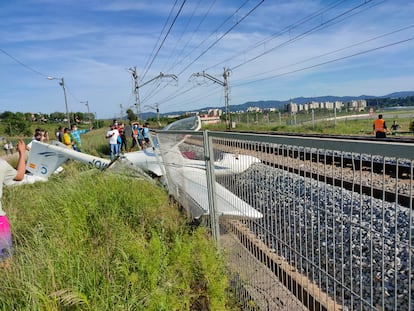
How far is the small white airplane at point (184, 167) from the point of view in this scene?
3.25m

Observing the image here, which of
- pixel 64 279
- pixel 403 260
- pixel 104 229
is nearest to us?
pixel 403 260

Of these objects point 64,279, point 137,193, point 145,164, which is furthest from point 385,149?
point 145,164

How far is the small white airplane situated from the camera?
128 inches

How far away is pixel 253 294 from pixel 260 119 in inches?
1686

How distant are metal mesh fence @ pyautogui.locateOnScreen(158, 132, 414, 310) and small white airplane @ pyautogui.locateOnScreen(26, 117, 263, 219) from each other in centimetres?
3

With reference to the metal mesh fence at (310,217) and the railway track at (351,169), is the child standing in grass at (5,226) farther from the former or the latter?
the railway track at (351,169)

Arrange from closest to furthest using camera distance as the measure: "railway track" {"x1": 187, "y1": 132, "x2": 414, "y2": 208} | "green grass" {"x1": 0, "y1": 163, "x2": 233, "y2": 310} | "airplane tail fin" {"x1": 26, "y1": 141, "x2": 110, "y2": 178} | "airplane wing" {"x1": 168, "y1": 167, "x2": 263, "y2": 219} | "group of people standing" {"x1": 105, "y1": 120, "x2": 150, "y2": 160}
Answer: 1. "railway track" {"x1": 187, "y1": 132, "x2": 414, "y2": 208}
2. "green grass" {"x1": 0, "y1": 163, "x2": 233, "y2": 310}
3. "airplane wing" {"x1": 168, "y1": 167, "x2": 263, "y2": 219}
4. "airplane tail fin" {"x1": 26, "y1": 141, "x2": 110, "y2": 178}
5. "group of people standing" {"x1": 105, "y1": 120, "x2": 150, "y2": 160}

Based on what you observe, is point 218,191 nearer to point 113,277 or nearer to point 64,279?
point 113,277

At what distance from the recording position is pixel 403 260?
225cm

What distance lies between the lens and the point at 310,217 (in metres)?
2.14

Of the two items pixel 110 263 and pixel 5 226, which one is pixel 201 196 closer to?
pixel 110 263

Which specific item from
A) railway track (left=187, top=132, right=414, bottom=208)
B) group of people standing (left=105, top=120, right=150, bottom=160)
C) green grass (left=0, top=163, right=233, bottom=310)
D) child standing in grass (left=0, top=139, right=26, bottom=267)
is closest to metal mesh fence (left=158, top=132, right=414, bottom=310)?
railway track (left=187, top=132, right=414, bottom=208)

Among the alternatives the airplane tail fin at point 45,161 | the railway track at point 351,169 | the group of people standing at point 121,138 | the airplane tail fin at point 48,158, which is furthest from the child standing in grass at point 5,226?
the group of people standing at point 121,138

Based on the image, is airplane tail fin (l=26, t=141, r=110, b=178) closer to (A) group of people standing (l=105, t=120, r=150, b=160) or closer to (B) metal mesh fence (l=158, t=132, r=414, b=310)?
(A) group of people standing (l=105, t=120, r=150, b=160)
